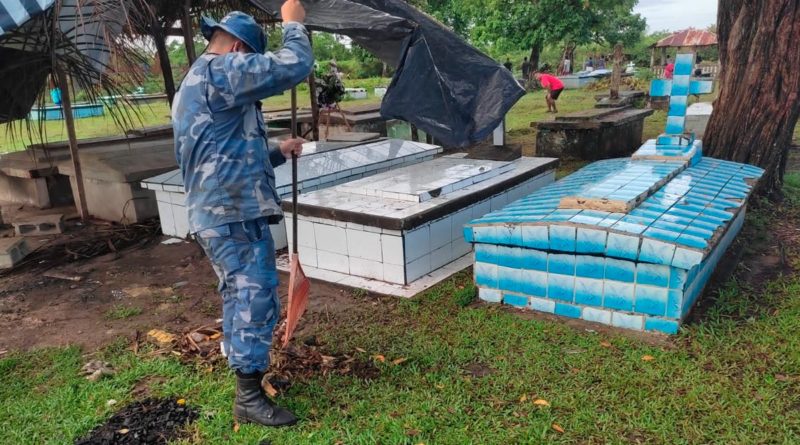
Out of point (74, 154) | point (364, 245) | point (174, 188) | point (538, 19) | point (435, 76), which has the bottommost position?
point (364, 245)

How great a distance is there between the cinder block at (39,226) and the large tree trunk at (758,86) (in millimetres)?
6843

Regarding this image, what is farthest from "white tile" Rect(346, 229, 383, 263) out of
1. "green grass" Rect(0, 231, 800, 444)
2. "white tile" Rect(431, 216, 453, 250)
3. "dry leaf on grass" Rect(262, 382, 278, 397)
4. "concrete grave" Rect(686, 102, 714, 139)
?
"concrete grave" Rect(686, 102, 714, 139)

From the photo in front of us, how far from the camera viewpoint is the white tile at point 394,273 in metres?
4.27

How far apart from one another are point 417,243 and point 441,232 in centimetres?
32

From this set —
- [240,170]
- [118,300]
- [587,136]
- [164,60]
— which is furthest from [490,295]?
[164,60]

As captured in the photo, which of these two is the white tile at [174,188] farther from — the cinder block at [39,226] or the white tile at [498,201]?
the white tile at [498,201]

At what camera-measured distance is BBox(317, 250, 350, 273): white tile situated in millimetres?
4555

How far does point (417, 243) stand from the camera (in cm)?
432

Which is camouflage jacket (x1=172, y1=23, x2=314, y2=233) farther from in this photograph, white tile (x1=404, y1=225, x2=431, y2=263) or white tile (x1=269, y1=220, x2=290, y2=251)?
white tile (x1=269, y1=220, x2=290, y2=251)

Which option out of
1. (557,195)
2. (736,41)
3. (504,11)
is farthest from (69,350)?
(504,11)

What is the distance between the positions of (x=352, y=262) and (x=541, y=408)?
209 centimetres

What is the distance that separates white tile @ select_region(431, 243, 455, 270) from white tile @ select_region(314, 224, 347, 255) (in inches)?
26.9

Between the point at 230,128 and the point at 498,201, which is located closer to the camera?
the point at 230,128

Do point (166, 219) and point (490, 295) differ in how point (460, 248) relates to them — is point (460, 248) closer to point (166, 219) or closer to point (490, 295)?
point (490, 295)
